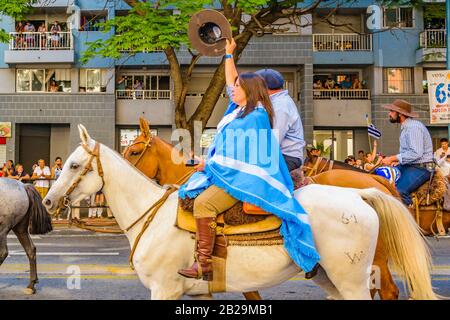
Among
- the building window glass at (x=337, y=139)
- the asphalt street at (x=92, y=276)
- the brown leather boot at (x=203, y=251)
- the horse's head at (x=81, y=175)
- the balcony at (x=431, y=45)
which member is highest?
the balcony at (x=431, y=45)

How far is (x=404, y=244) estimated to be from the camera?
4695 mm

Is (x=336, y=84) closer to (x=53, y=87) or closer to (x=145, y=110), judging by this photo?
(x=145, y=110)

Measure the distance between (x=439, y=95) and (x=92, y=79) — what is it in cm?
2015

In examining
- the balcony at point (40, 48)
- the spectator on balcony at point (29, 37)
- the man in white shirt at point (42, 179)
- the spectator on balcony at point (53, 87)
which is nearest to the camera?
the man in white shirt at point (42, 179)

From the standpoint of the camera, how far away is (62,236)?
1554 cm

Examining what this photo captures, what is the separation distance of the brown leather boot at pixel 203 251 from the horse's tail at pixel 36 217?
4.63 metres

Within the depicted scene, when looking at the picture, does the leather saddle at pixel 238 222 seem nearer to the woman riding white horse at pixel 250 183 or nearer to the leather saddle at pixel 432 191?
the woman riding white horse at pixel 250 183

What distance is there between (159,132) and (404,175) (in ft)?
77.6

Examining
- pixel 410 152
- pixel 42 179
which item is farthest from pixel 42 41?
pixel 410 152

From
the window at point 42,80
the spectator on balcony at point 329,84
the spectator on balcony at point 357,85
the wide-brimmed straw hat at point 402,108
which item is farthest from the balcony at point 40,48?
the wide-brimmed straw hat at point 402,108

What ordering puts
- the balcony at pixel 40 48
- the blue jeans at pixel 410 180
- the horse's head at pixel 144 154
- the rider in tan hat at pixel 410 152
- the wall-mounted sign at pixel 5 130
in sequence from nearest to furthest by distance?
1. the rider in tan hat at pixel 410 152
2. the blue jeans at pixel 410 180
3. the horse's head at pixel 144 154
4. the balcony at pixel 40 48
5. the wall-mounted sign at pixel 5 130

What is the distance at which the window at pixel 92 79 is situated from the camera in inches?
1204
